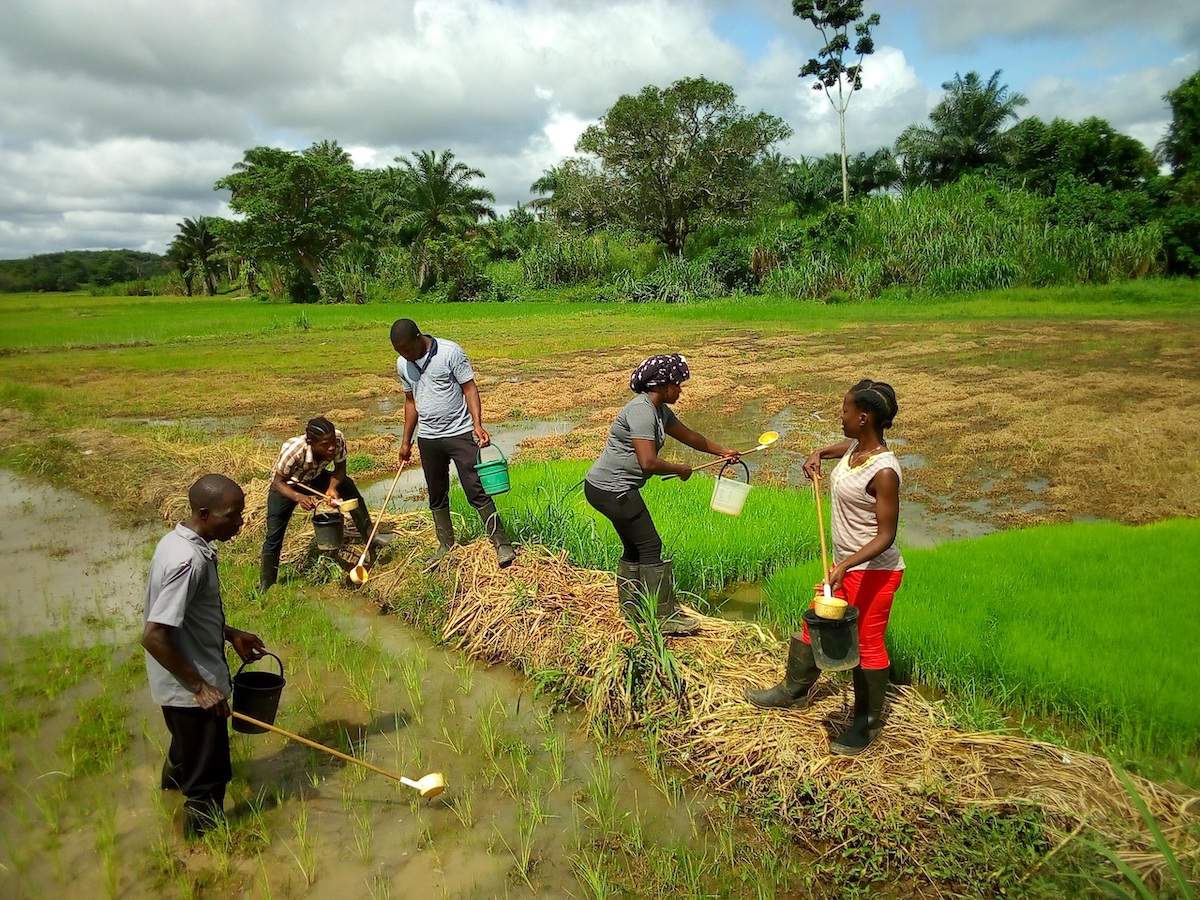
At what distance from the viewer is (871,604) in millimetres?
2959

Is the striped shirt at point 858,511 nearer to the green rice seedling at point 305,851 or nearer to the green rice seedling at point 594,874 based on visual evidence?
the green rice seedling at point 594,874

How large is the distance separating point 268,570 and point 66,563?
215 cm

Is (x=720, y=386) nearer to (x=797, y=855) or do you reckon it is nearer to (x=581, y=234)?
(x=797, y=855)

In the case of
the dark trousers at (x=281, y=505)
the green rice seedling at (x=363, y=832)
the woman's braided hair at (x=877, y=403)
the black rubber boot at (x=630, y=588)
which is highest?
the woman's braided hair at (x=877, y=403)

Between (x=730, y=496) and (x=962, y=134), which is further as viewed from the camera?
(x=962, y=134)

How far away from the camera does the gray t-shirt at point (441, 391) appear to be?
4.74m

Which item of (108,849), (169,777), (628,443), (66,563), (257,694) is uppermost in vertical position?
(628,443)

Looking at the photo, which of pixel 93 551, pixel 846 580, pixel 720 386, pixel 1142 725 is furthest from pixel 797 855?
pixel 720 386

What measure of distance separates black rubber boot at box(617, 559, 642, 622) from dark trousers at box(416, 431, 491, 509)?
1245 mm

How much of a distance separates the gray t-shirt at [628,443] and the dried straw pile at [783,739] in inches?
30.3

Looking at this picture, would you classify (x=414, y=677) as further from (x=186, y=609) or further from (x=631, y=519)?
(x=186, y=609)

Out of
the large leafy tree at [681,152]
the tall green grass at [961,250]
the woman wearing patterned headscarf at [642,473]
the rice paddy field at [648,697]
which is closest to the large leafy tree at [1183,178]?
the tall green grass at [961,250]

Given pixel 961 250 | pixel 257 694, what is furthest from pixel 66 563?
Answer: pixel 961 250

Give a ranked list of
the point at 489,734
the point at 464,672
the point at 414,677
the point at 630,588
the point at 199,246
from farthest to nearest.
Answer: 1. the point at 199,246
2. the point at 464,672
3. the point at 414,677
4. the point at 630,588
5. the point at 489,734
